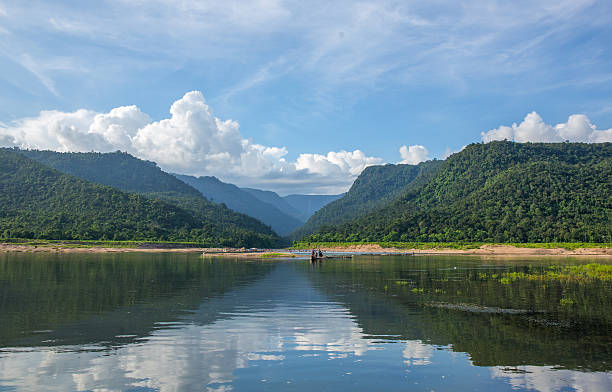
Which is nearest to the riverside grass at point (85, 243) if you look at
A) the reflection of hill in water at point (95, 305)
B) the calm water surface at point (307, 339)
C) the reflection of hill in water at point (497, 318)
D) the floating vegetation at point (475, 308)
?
the reflection of hill in water at point (95, 305)

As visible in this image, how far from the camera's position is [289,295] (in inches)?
1748

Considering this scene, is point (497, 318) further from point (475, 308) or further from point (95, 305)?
point (95, 305)

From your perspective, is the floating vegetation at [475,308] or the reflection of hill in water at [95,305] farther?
the floating vegetation at [475,308]

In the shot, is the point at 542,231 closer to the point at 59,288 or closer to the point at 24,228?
the point at 59,288

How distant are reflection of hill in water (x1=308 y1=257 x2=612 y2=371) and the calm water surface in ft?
0.32

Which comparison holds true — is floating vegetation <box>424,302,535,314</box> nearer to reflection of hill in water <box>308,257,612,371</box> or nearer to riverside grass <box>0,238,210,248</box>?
reflection of hill in water <box>308,257,612,371</box>

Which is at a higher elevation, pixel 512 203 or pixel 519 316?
pixel 512 203

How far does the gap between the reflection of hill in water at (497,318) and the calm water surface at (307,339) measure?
10cm

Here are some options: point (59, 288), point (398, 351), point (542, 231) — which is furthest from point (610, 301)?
point (542, 231)

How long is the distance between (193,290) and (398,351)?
30.3m

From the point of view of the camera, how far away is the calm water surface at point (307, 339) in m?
18.2

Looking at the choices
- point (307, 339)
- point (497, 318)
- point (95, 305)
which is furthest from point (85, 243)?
point (497, 318)

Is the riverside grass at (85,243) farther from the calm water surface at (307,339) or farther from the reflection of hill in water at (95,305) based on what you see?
the calm water surface at (307,339)

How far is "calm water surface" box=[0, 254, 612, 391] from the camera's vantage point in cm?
1820
